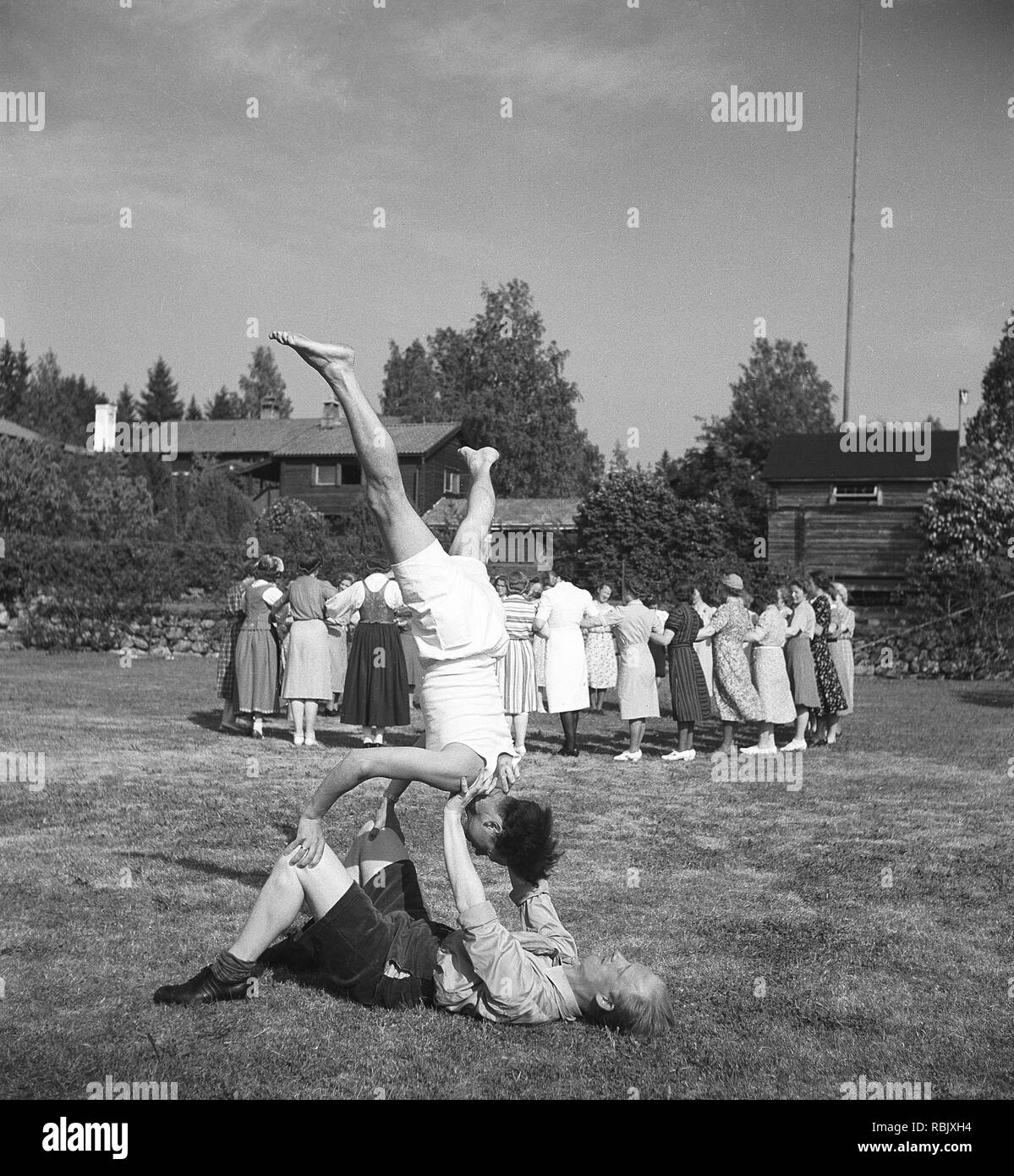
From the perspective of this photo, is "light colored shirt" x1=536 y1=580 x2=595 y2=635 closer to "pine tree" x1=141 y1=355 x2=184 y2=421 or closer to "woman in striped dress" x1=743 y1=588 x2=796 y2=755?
"woman in striped dress" x1=743 y1=588 x2=796 y2=755

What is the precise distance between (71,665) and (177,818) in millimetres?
17224

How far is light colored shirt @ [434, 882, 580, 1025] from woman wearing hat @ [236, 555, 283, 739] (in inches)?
348

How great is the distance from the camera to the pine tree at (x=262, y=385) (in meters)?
90.1

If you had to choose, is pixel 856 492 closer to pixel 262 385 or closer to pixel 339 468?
pixel 339 468

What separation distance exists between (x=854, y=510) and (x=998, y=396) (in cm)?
2329

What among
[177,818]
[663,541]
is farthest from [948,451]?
[177,818]

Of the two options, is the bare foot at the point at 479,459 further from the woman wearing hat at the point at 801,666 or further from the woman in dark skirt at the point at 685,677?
the woman wearing hat at the point at 801,666

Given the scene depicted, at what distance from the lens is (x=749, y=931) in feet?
19.8

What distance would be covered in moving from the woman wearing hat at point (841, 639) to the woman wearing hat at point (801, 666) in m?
0.54

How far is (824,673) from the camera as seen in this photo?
13.8 m
